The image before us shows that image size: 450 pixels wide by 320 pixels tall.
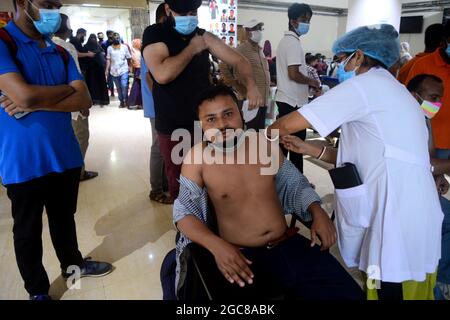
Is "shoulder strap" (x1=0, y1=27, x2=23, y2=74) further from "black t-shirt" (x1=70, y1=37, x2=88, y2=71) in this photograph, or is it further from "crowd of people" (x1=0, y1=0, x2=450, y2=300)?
"black t-shirt" (x1=70, y1=37, x2=88, y2=71)

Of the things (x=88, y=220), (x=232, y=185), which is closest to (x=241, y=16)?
(x=88, y=220)

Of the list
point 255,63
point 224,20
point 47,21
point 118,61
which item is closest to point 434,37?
point 255,63

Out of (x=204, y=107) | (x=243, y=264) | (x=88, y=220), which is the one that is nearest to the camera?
(x=243, y=264)

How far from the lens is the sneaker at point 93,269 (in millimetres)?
1854

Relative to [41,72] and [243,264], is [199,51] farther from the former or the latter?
[243,264]

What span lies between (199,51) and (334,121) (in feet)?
2.50

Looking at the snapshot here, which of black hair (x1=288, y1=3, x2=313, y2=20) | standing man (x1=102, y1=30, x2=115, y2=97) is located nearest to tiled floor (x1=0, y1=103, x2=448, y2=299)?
black hair (x1=288, y1=3, x2=313, y2=20)

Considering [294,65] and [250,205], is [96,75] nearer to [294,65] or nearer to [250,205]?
[294,65]

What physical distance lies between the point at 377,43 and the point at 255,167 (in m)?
0.68

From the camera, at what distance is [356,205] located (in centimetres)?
123

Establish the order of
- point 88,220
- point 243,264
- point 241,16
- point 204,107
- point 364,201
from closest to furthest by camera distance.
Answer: point 243,264 < point 364,201 < point 204,107 < point 88,220 < point 241,16

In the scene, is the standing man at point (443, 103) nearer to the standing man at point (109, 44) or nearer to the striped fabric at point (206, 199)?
the striped fabric at point (206, 199)

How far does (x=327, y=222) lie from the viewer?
1.30 metres

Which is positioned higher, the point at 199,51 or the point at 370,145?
the point at 199,51
